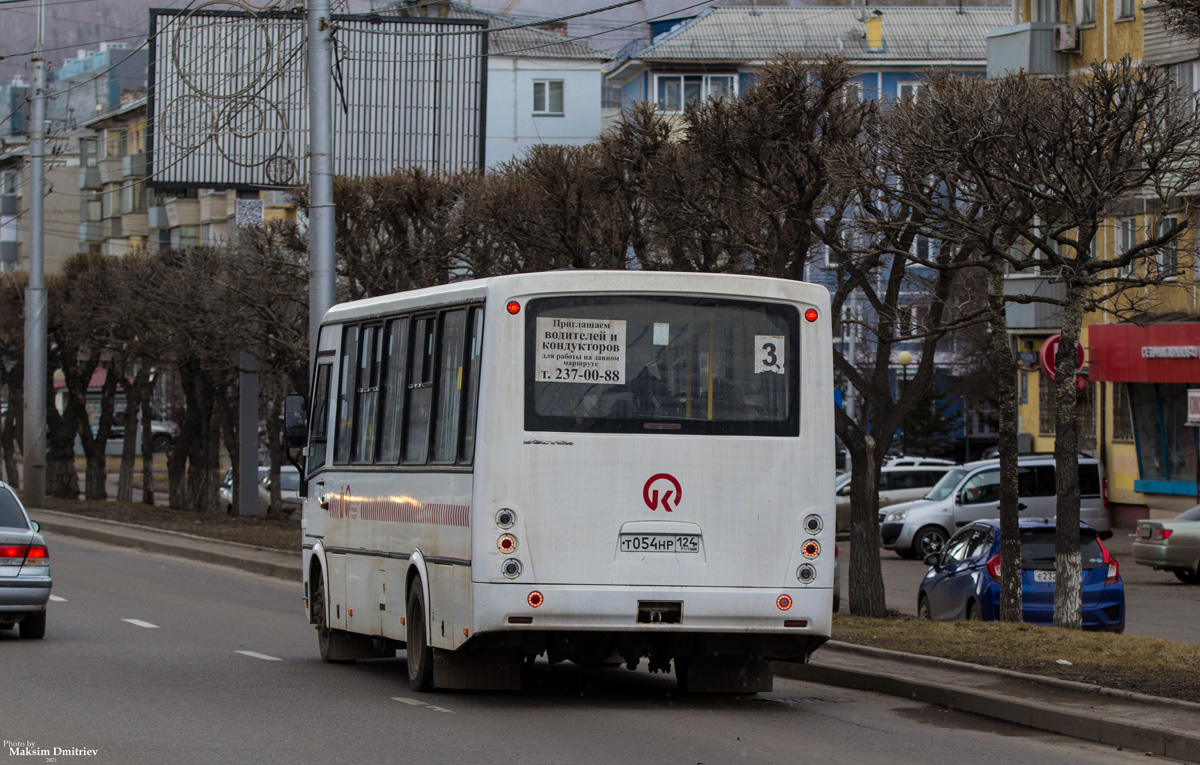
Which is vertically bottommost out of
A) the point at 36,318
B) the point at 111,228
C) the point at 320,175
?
the point at 36,318

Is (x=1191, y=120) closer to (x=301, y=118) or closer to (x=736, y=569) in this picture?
(x=736, y=569)

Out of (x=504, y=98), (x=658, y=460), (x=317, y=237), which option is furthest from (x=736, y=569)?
(x=504, y=98)

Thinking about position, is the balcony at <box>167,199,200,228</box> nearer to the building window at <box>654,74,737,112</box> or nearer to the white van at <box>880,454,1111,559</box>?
the building window at <box>654,74,737,112</box>

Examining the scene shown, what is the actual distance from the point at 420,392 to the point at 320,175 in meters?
10.5

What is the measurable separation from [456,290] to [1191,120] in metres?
7.39

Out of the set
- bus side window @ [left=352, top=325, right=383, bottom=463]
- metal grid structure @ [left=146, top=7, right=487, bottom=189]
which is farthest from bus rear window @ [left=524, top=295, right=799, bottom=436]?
metal grid structure @ [left=146, top=7, right=487, bottom=189]

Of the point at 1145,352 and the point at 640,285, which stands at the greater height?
the point at 1145,352

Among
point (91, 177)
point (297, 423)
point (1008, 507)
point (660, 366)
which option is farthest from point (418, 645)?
point (91, 177)

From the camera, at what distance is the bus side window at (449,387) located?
11.9 metres

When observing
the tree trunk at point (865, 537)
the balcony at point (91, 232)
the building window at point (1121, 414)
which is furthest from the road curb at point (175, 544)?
the balcony at point (91, 232)

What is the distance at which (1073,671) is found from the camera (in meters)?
12.9

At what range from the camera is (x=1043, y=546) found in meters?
19.7

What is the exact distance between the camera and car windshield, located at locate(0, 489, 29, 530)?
52.0 feet

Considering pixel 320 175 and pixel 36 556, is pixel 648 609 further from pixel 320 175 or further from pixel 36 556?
pixel 320 175
